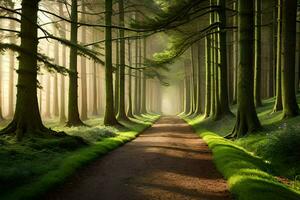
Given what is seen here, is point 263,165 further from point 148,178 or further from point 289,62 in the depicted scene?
point 289,62

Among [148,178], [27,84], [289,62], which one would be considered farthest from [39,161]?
[289,62]

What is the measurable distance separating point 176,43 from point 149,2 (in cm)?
1475

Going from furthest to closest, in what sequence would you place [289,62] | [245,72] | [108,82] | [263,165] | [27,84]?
[108,82], [245,72], [289,62], [27,84], [263,165]

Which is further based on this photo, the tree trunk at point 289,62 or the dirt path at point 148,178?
the tree trunk at point 289,62

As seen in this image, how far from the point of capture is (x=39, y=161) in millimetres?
11008

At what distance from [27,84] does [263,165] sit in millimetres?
8426

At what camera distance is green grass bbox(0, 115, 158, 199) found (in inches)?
327

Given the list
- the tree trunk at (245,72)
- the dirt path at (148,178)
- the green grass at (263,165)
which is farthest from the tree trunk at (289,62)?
the dirt path at (148,178)

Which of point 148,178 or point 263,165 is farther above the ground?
point 263,165

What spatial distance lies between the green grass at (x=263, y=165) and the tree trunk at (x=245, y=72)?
3.15ft

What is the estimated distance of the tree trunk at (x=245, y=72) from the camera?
55.2 feet

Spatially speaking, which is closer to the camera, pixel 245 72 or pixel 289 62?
pixel 289 62

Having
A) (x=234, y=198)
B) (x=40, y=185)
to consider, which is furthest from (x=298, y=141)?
(x=40, y=185)

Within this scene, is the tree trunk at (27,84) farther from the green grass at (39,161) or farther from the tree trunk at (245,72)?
the tree trunk at (245,72)
